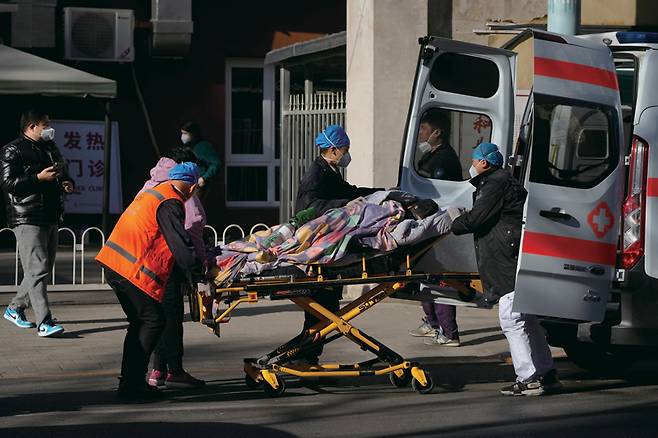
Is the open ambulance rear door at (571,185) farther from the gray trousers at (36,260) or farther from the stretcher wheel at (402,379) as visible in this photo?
the gray trousers at (36,260)

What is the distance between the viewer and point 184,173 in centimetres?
882

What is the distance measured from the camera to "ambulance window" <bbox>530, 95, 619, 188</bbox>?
8.70 m

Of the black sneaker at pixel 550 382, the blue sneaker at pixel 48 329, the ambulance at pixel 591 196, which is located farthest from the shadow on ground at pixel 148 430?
the blue sneaker at pixel 48 329

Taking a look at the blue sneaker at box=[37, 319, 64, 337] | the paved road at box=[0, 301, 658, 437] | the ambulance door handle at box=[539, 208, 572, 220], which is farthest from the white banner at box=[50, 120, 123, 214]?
the ambulance door handle at box=[539, 208, 572, 220]

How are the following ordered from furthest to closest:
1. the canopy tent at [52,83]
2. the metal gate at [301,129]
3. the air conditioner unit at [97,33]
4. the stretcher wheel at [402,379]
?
the air conditioner unit at [97,33] < the metal gate at [301,129] < the canopy tent at [52,83] < the stretcher wheel at [402,379]

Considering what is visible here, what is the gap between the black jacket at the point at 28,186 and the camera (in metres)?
11.1

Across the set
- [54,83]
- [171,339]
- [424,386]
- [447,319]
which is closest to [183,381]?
[171,339]

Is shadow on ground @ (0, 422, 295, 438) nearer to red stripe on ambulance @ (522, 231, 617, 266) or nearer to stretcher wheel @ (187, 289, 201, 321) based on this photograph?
stretcher wheel @ (187, 289, 201, 321)

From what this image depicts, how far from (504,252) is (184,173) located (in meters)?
2.28

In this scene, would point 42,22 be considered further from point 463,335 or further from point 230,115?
point 463,335

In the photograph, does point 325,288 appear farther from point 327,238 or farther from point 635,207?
point 635,207

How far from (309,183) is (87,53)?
10.5m

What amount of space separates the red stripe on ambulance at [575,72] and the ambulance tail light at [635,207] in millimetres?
442

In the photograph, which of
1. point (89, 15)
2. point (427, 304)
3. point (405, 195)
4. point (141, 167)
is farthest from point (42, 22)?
point (405, 195)
